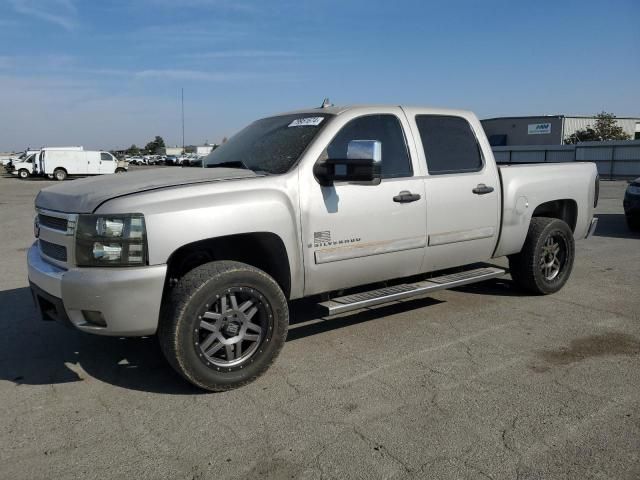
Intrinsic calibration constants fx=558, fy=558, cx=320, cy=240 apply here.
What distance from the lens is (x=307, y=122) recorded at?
4.49 metres

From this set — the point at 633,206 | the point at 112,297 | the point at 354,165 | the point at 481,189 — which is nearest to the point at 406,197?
the point at 354,165

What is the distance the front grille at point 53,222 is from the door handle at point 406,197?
94.5 inches

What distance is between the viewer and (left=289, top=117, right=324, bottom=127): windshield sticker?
4418 mm

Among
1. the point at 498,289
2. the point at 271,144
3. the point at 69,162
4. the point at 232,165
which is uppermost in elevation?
the point at 69,162

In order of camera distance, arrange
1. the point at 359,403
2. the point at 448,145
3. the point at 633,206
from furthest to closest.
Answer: the point at 633,206, the point at 448,145, the point at 359,403

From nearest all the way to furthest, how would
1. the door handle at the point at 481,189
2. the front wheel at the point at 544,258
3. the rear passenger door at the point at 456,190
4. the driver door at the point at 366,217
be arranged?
the driver door at the point at 366,217
the rear passenger door at the point at 456,190
the door handle at the point at 481,189
the front wheel at the point at 544,258

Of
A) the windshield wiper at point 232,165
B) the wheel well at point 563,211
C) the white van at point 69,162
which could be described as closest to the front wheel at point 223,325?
the windshield wiper at point 232,165

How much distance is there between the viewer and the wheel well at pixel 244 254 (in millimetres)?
3879

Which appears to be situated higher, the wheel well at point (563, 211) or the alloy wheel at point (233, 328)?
the wheel well at point (563, 211)

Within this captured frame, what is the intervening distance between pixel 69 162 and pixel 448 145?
1436 inches

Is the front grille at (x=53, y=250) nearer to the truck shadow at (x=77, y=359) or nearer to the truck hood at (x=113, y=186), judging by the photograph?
the truck hood at (x=113, y=186)

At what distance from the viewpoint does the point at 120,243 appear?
334 centimetres

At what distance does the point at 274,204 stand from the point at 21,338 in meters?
2.68

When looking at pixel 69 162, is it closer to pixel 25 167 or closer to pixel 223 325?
pixel 25 167
